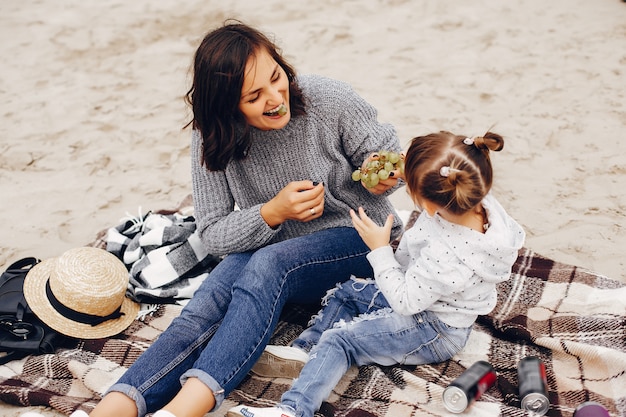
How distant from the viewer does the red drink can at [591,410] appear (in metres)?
2.14

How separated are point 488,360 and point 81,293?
1.66m

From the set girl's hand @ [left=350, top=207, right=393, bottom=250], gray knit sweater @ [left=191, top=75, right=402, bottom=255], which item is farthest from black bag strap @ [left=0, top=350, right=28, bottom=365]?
girl's hand @ [left=350, top=207, right=393, bottom=250]

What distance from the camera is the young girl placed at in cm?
215

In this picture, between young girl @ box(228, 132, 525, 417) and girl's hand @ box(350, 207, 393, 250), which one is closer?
young girl @ box(228, 132, 525, 417)

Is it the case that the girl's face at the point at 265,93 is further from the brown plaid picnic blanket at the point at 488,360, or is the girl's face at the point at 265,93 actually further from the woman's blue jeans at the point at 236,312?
the brown plaid picnic blanket at the point at 488,360

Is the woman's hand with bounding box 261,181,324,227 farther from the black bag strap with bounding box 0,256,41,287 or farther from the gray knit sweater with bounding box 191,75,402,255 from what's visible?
the black bag strap with bounding box 0,256,41,287

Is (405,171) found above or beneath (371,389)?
above

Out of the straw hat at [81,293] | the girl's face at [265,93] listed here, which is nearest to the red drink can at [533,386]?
the girl's face at [265,93]

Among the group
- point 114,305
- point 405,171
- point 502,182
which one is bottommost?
point 502,182

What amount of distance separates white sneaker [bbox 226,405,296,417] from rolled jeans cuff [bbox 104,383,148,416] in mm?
306

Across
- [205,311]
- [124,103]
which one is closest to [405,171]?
[205,311]

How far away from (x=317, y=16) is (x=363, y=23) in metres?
0.52

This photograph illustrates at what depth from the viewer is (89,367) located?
271cm

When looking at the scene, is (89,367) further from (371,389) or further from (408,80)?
(408,80)
